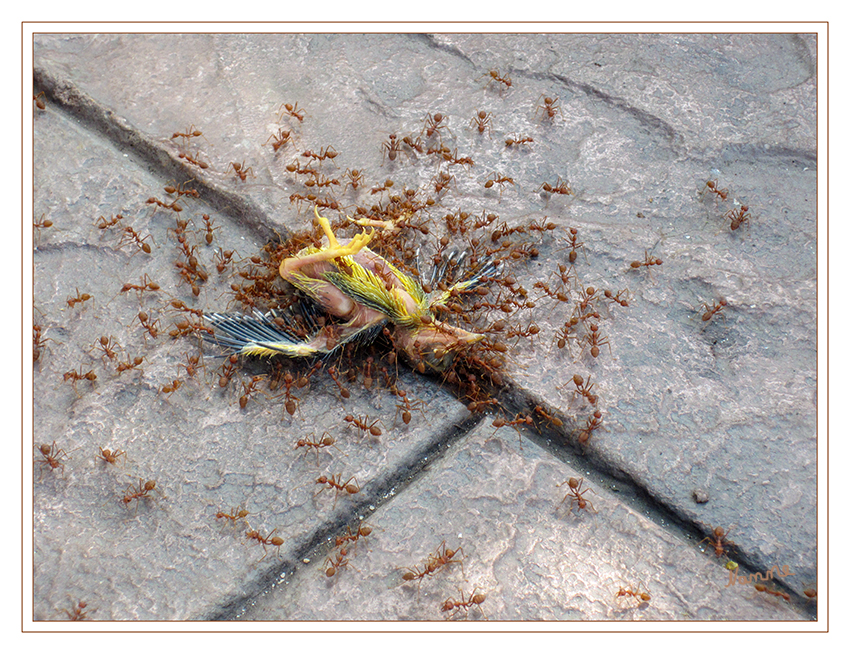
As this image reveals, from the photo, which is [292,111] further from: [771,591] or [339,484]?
[771,591]

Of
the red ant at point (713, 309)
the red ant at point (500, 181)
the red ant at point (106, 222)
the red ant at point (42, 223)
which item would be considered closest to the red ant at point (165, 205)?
the red ant at point (106, 222)

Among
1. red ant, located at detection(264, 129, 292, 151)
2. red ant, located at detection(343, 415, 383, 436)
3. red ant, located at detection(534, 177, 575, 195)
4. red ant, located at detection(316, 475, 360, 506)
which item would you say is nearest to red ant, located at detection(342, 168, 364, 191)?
red ant, located at detection(264, 129, 292, 151)

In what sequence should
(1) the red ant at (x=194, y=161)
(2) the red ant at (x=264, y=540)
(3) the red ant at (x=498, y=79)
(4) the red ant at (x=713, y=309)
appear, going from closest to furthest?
(2) the red ant at (x=264, y=540) < (4) the red ant at (x=713, y=309) < (1) the red ant at (x=194, y=161) < (3) the red ant at (x=498, y=79)

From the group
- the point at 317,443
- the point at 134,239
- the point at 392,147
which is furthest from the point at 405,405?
the point at 134,239

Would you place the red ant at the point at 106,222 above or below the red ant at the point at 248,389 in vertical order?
above

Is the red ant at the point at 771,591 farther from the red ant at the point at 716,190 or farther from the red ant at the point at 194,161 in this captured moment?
the red ant at the point at 194,161

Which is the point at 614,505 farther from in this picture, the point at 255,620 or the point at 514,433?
the point at 255,620
